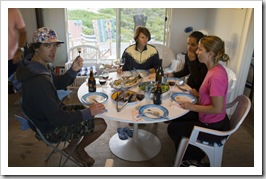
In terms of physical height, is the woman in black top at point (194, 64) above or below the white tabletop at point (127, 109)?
above

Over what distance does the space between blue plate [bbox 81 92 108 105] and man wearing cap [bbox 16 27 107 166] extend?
0.15 meters

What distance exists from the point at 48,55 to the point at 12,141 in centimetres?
135

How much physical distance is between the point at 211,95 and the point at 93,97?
0.91m

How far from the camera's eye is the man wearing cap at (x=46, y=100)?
1448 mm

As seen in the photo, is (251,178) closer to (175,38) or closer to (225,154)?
(225,154)

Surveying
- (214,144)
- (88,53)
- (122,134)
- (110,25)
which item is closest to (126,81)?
(122,134)

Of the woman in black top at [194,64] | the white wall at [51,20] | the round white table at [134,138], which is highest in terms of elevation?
the white wall at [51,20]

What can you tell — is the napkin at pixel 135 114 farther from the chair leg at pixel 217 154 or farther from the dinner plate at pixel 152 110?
the chair leg at pixel 217 154

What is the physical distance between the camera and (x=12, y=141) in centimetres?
241

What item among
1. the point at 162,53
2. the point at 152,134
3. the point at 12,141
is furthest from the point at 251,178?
the point at 162,53

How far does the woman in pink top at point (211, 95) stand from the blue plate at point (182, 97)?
77mm

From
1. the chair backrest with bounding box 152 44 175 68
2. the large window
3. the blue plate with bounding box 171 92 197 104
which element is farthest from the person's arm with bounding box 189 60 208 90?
the large window

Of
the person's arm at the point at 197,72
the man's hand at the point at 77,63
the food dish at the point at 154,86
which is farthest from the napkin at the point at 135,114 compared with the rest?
the person's arm at the point at 197,72

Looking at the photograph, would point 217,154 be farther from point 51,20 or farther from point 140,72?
point 51,20
